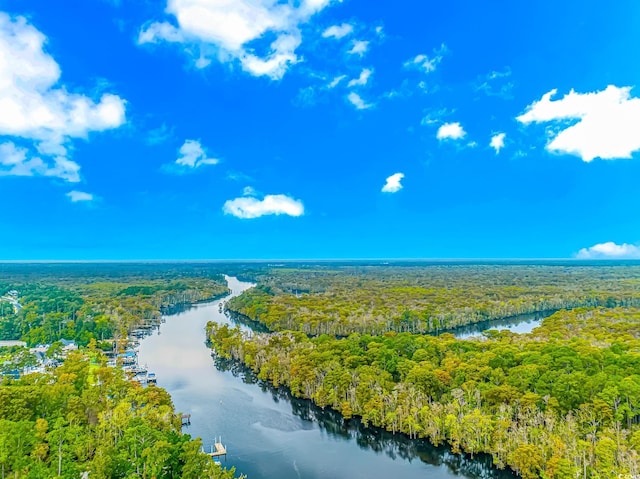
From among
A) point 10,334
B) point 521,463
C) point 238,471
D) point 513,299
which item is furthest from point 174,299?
point 521,463

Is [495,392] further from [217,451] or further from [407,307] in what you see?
[407,307]

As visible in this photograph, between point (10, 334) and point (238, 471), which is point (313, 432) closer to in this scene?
point (238, 471)

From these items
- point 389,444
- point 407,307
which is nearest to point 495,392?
point 389,444

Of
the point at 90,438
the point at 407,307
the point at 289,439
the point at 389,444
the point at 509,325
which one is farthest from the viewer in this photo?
the point at 407,307

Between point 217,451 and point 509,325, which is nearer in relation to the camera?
point 217,451

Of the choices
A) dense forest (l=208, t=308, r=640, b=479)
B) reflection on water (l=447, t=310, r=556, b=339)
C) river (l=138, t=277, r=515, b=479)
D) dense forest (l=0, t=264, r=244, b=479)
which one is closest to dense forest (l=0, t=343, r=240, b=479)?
dense forest (l=0, t=264, r=244, b=479)

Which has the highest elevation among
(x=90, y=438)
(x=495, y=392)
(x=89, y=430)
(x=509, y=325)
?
(x=495, y=392)

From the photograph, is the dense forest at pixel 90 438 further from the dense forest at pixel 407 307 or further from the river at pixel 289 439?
the dense forest at pixel 407 307
